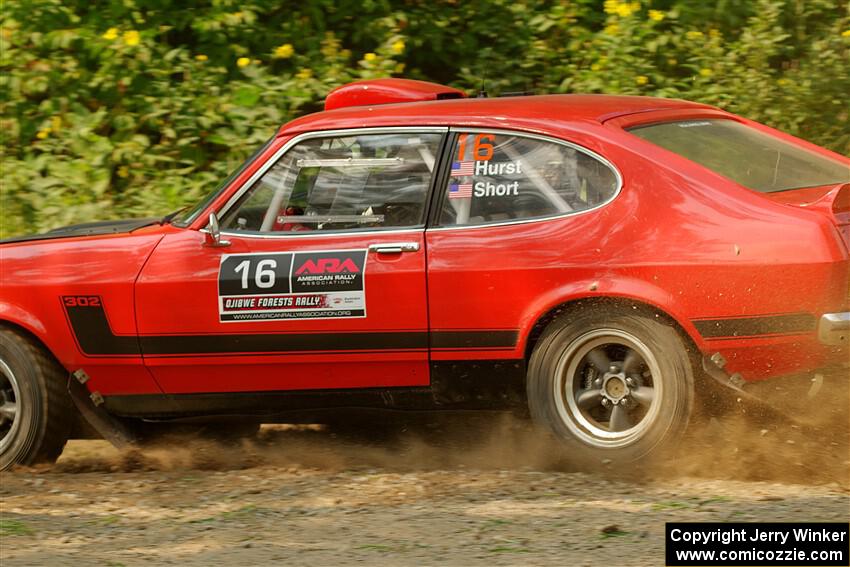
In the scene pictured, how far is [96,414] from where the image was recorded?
19.0ft

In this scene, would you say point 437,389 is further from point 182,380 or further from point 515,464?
point 182,380

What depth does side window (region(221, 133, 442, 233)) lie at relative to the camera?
525cm

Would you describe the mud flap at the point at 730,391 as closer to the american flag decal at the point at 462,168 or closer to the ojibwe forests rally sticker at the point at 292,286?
the american flag decal at the point at 462,168

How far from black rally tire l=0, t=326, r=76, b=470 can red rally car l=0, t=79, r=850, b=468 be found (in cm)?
1

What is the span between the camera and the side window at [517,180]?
5.01 m

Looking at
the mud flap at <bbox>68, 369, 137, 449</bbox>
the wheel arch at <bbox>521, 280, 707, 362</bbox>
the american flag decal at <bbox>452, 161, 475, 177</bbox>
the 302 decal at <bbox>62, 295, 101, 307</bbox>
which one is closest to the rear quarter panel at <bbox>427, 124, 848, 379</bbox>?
the wheel arch at <bbox>521, 280, 707, 362</bbox>

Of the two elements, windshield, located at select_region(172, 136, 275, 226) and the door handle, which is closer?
the door handle

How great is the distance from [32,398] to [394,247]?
6.23 feet

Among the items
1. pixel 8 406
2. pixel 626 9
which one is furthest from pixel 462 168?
pixel 626 9

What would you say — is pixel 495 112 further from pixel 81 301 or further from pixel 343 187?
pixel 81 301

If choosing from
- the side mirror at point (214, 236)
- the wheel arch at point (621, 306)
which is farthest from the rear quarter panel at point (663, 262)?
the side mirror at point (214, 236)

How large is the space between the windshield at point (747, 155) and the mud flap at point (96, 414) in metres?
2.74

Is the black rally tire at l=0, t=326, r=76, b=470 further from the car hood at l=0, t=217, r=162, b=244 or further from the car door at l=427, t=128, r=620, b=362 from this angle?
the car door at l=427, t=128, r=620, b=362

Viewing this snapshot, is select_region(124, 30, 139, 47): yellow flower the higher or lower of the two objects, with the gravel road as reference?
higher
